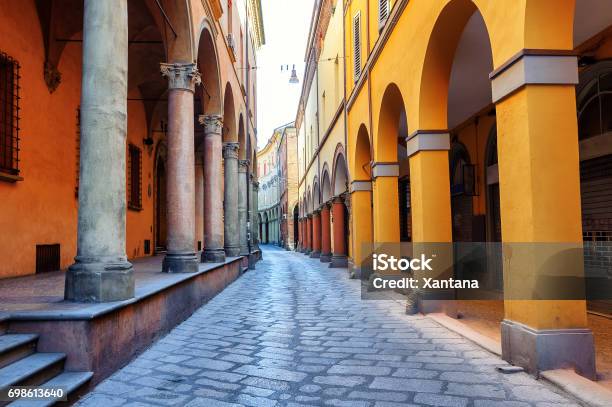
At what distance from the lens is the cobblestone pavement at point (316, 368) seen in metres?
3.92

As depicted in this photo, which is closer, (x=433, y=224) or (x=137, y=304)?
(x=137, y=304)

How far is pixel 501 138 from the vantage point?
5.07 m

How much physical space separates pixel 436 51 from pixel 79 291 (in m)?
5.59

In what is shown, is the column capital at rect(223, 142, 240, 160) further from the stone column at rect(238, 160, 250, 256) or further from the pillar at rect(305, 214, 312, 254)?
the pillar at rect(305, 214, 312, 254)

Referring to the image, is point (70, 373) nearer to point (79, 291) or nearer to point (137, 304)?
point (79, 291)

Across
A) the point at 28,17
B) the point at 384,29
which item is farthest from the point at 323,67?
the point at 28,17

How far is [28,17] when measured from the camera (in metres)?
8.91

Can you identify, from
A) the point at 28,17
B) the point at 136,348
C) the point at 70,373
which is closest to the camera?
the point at 70,373

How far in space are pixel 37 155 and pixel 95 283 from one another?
Answer: 548 cm

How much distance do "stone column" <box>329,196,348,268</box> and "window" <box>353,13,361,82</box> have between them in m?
6.06

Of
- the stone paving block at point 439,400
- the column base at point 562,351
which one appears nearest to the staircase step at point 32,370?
the stone paving block at point 439,400

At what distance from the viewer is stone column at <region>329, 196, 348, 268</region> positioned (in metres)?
19.0

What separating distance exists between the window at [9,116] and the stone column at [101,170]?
388 centimetres

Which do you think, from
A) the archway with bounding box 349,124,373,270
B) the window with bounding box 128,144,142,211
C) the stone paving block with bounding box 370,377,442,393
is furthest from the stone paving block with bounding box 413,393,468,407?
the window with bounding box 128,144,142,211
